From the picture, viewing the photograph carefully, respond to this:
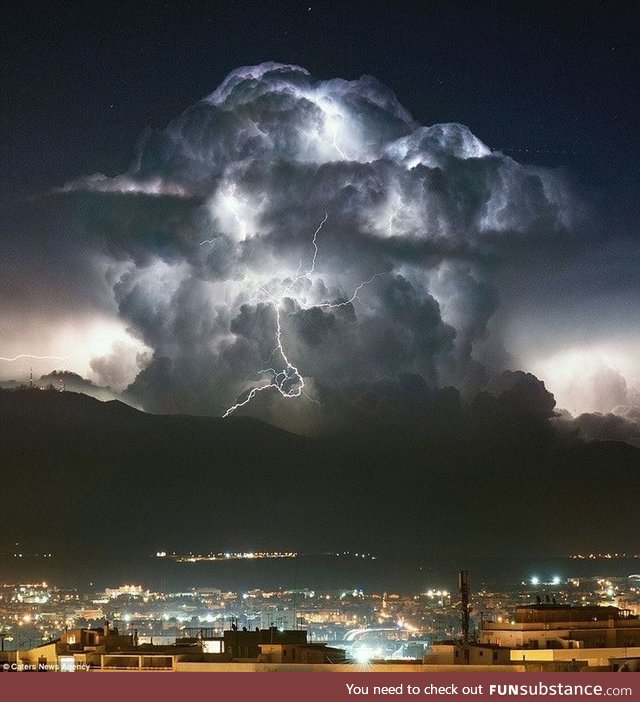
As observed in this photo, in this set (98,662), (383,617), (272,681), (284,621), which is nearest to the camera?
(272,681)

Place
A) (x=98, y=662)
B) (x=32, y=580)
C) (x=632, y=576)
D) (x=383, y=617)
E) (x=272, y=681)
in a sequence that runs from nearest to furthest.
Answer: (x=272, y=681)
(x=98, y=662)
(x=383, y=617)
(x=32, y=580)
(x=632, y=576)

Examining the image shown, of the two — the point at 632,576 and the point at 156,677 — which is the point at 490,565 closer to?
the point at 632,576

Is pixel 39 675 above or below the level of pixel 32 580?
below

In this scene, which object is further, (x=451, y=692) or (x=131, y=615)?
(x=131, y=615)

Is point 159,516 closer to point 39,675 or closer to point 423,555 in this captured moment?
point 423,555

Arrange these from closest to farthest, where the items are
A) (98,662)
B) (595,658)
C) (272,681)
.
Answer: (272,681) < (98,662) < (595,658)

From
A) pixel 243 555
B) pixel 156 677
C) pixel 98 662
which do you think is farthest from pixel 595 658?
pixel 243 555

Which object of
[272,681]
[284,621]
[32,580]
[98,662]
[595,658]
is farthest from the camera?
[32,580]

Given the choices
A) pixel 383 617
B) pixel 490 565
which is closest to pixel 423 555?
pixel 490 565

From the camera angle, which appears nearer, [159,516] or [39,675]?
[39,675]
